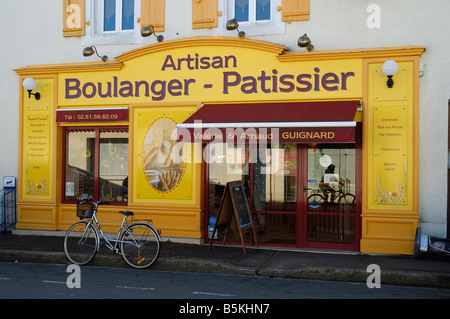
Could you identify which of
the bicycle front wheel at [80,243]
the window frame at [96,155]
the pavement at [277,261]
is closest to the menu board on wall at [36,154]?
the window frame at [96,155]

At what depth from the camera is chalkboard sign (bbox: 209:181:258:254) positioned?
907 centimetres

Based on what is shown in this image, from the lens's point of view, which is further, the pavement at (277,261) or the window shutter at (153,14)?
the window shutter at (153,14)

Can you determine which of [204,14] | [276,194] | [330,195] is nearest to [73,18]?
[204,14]

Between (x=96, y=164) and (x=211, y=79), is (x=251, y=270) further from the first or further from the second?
(x=96, y=164)

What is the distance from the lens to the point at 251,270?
26.1 ft

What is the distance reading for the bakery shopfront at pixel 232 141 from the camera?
29.7 ft

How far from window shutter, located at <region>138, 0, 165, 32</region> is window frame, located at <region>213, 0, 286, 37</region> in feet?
3.87

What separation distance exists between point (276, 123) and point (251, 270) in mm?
2549

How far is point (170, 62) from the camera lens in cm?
1030

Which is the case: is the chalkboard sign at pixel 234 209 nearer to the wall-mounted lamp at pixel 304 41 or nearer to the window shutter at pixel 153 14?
the wall-mounted lamp at pixel 304 41

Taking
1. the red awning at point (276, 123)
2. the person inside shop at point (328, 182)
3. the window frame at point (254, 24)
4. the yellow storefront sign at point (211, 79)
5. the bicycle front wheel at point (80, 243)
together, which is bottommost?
the bicycle front wheel at point (80, 243)

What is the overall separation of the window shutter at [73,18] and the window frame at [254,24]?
9.79 feet

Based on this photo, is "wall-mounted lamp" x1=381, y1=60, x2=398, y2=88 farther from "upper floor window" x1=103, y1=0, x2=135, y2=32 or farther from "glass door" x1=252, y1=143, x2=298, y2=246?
"upper floor window" x1=103, y1=0, x2=135, y2=32
